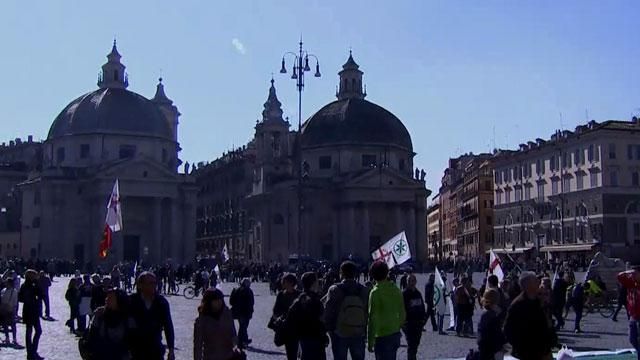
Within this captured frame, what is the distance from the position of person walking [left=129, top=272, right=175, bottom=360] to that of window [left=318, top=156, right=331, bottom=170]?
7501 cm

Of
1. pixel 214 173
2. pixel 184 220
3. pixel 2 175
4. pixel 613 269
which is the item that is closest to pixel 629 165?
pixel 184 220

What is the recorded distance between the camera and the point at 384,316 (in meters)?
11.0

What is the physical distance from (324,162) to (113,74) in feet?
69.7

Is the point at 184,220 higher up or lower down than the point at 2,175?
lower down

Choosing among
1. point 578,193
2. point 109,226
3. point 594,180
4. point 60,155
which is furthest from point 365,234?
point 109,226

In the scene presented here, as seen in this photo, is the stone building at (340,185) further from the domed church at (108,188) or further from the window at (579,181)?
the window at (579,181)

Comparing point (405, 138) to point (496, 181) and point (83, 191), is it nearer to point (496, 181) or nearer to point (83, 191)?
point (496, 181)

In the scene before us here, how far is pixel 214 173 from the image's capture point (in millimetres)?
117062

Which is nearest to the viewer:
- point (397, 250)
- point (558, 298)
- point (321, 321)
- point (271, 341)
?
point (321, 321)

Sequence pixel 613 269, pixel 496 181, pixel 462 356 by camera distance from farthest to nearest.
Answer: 1. pixel 496 181
2. pixel 613 269
3. pixel 462 356

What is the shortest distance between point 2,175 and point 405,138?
171 feet

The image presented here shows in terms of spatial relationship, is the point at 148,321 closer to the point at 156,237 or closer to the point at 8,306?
the point at 8,306

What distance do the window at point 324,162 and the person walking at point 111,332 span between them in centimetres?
7541

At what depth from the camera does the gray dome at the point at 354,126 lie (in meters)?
83.9
